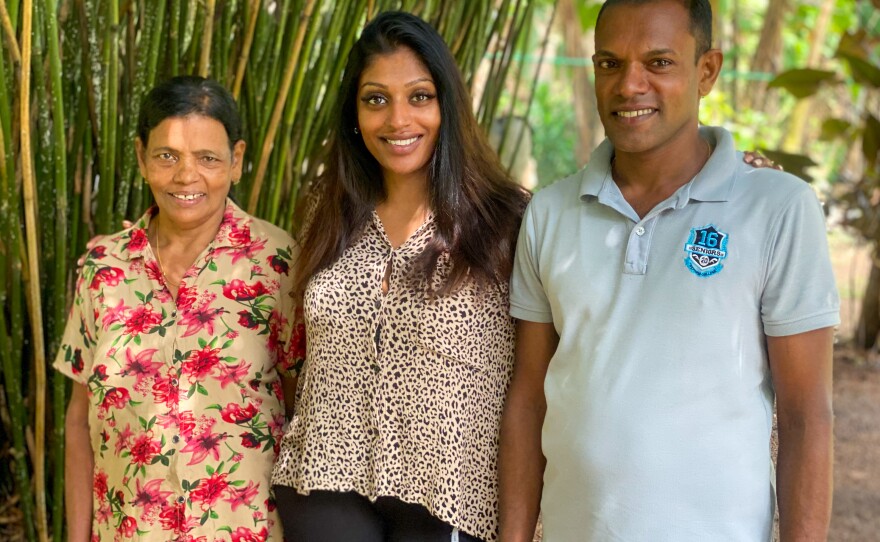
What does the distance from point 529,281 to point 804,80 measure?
3.65 meters

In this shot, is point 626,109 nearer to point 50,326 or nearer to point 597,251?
point 597,251

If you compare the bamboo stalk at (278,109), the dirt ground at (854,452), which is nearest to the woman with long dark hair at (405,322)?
the bamboo stalk at (278,109)

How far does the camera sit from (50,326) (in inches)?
87.5

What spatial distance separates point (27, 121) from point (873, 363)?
14.6ft

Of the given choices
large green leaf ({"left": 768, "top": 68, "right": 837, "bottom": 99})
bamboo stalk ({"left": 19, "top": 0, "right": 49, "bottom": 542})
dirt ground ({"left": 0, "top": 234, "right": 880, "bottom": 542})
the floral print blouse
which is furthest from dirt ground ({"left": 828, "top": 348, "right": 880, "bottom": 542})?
bamboo stalk ({"left": 19, "top": 0, "right": 49, "bottom": 542})

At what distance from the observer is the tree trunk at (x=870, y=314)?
5.11 metres

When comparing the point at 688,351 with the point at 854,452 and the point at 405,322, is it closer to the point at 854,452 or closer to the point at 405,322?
the point at 405,322

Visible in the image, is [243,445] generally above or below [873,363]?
above

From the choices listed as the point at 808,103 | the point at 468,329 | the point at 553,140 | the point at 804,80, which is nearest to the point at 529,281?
the point at 468,329

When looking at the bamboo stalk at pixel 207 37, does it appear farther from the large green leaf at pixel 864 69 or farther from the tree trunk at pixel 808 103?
the tree trunk at pixel 808 103

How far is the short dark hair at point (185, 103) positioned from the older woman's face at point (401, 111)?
0.88ft

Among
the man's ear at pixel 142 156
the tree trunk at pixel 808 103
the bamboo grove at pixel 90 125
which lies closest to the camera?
the man's ear at pixel 142 156

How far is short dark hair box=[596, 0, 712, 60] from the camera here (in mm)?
1396

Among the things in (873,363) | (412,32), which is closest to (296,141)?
(412,32)
